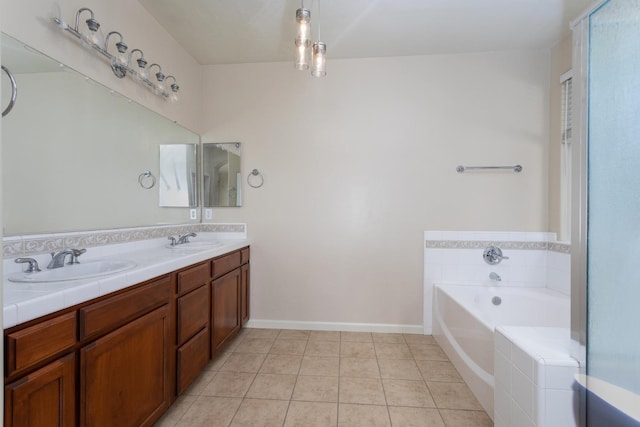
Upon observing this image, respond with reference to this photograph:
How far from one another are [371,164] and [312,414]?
6.40 ft

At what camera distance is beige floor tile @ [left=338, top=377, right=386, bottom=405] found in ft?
5.74

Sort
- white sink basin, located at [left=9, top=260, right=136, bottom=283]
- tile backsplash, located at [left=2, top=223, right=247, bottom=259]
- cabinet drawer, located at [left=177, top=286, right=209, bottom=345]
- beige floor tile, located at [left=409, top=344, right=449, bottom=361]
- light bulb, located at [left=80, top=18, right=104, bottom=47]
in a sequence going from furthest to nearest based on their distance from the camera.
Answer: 1. beige floor tile, located at [left=409, top=344, right=449, bottom=361]
2. cabinet drawer, located at [left=177, top=286, right=209, bottom=345]
3. light bulb, located at [left=80, top=18, right=104, bottom=47]
4. tile backsplash, located at [left=2, top=223, right=247, bottom=259]
5. white sink basin, located at [left=9, top=260, right=136, bottom=283]

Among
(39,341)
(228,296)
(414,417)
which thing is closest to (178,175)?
(228,296)

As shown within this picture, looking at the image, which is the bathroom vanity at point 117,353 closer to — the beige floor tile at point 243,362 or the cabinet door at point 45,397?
the cabinet door at point 45,397

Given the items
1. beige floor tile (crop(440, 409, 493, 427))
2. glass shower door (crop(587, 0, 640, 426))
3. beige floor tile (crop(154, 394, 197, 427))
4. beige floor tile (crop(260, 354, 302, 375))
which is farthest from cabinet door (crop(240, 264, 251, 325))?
glass shower door (crop(587, 0, 640, 426))

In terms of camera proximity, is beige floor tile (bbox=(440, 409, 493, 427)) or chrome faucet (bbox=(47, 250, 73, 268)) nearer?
chrome faucet (bbox=(47, 250, 73, 268))

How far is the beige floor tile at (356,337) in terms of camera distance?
2.54 metres

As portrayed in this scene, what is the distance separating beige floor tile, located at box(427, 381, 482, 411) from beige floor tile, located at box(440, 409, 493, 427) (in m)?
0.04

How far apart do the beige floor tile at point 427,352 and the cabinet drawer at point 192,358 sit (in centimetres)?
155

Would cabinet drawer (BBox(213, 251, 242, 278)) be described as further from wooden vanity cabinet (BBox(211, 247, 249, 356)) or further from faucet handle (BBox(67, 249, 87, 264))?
faucet handle (BBox(67, 249, 87, 264))

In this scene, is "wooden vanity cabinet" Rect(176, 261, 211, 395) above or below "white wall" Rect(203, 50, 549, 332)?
below

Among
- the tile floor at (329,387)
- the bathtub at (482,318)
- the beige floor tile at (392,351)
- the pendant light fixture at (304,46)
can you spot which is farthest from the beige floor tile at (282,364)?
the pendant light fixture at (304,46)

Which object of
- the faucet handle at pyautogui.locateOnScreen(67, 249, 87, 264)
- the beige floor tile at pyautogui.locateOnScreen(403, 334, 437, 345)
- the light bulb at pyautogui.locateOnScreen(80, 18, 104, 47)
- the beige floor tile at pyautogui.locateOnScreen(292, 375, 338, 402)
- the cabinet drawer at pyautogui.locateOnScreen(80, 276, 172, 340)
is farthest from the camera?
the beige floor tile at pyautogui.locateOnScreen(403, 334, 437, 345)

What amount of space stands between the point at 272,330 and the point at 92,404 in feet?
5.75
